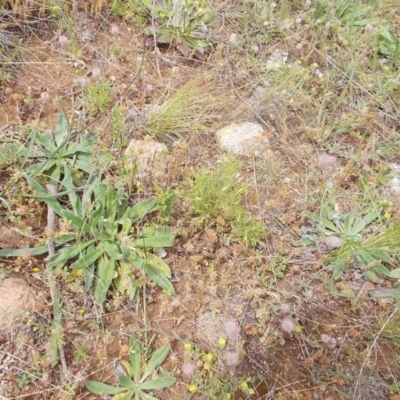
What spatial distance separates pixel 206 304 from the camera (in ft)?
6.87

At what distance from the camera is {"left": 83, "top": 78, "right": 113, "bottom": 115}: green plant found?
97.4 inches

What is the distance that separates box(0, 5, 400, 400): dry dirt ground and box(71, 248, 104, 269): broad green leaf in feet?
0.25

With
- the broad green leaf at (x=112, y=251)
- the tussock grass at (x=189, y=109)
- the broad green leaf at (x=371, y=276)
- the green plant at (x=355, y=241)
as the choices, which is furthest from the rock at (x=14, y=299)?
the broad green leaf at (x=371, y=276)

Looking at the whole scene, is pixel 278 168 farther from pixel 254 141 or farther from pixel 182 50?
pixel 182 50

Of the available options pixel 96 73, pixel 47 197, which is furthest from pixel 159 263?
pixel 96 73

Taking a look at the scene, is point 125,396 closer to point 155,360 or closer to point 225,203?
point 155,360

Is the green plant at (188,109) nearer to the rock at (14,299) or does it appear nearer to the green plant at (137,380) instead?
the rock at (14,299)

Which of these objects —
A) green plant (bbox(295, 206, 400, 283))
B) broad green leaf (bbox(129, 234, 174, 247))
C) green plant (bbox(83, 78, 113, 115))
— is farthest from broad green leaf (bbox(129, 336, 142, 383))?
green plant (bbox(83, 78, 113, 115))

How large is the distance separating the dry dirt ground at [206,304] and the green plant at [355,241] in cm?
8

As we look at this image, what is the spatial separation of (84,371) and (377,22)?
3.24 metres

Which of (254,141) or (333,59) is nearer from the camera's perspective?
(254,141)

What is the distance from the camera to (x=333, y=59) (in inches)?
125

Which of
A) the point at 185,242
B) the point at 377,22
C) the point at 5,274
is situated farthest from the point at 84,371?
the point at 377,22

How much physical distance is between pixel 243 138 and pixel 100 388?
1636mm
